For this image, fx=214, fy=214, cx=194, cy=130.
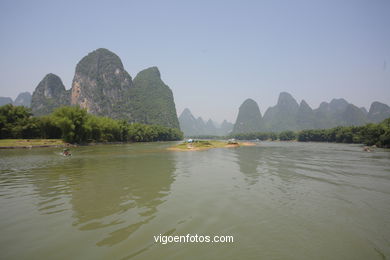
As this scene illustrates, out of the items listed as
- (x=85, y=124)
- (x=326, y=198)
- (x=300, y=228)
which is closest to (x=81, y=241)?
(x=300, y=228)

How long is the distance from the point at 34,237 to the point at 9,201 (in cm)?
674

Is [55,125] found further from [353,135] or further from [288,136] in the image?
[288,136]

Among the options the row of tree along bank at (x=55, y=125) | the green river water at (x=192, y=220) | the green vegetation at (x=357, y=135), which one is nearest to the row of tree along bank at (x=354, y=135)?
the green vegetation at (x=357, y=135)

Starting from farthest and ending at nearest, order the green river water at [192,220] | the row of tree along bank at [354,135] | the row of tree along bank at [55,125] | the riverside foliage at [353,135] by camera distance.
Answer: the row of tree along bank at [55,125] → the riverside foliage at [353,135] → the row of tree along bank at [354,135] → the green river water at [192,220]

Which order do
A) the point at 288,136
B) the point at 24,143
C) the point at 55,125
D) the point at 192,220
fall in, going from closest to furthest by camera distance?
the point at 192,220 < the point at 24,143 < the point at 55,125 < the point at 288,136

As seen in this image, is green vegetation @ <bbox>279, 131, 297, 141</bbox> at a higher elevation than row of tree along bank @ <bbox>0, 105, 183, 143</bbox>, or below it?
below

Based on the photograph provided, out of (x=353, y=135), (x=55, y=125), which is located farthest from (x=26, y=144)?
(x=353, y=135)

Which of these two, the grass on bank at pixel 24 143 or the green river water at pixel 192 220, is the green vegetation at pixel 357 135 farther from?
the grass on bank at pixel 24 143

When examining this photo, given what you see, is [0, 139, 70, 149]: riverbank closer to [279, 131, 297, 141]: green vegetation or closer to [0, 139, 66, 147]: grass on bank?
[0, 139, 66, 147]: grass on bank

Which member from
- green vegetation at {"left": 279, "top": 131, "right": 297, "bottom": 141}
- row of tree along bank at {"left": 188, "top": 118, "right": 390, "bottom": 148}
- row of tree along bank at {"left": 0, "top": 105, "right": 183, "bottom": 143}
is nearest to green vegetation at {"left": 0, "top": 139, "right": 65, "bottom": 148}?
row of tree along bank at {"left": 0, "top": 105, "right": 183, "bottom": 143}

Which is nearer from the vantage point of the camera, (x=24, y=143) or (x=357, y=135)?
(x=24, y=143)

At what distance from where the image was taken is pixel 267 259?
21.1 ft

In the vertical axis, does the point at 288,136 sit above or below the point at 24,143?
above

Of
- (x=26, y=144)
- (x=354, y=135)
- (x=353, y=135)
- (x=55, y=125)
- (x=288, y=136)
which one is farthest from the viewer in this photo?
(x=288, y=136)
